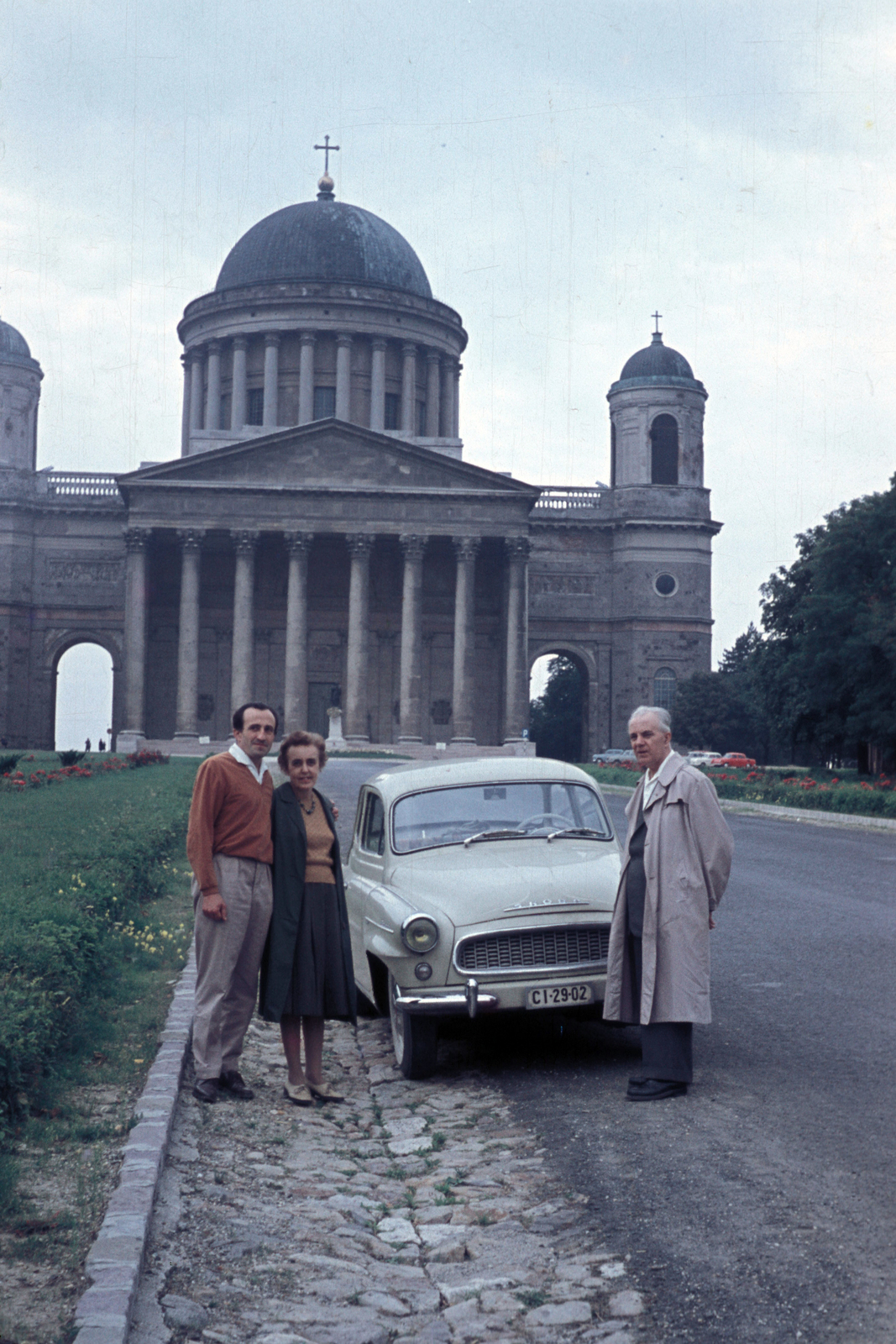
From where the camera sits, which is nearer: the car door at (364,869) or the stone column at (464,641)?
the car door at (364,869)

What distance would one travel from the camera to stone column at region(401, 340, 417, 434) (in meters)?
81.0

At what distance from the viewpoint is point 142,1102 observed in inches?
271

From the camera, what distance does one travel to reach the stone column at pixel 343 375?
79438mm

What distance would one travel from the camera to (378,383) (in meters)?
80.1

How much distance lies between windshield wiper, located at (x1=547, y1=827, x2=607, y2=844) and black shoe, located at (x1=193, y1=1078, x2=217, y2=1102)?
9.36 feet

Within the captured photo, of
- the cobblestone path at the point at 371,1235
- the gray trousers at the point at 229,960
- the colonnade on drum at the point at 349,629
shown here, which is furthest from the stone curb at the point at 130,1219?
the colonnade on drum at the point at 349,629

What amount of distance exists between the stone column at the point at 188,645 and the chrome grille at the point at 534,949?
2330 inches

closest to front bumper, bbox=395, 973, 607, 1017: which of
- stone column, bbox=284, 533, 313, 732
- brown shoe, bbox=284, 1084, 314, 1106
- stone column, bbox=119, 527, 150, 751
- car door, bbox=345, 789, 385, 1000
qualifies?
brown shoe, bbox=284, 1084, 314, 1106

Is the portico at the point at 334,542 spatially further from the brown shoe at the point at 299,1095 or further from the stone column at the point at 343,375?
the brown shoe at the point at 299,1095

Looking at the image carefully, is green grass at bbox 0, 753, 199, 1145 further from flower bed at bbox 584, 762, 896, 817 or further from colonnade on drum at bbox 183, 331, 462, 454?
colonnade on drum at bbox 183, 331, 462, 454

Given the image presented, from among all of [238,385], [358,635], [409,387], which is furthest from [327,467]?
[238,385]

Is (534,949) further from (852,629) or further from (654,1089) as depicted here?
(852,629)

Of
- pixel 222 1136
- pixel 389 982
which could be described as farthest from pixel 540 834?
pixel 222 1136

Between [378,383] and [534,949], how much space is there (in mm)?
74149
